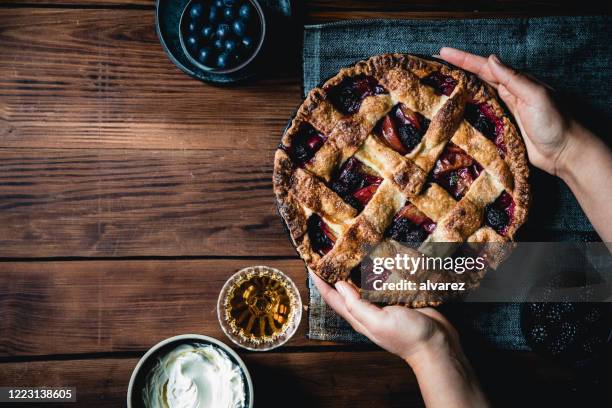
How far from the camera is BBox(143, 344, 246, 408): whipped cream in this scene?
1453 millimetres

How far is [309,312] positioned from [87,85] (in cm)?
93

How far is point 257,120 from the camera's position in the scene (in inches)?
64.2

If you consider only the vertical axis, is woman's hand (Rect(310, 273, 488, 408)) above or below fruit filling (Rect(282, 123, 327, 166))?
below

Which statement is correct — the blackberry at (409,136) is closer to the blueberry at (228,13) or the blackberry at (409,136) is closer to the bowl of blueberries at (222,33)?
the bowl of blueberries at (222,33)

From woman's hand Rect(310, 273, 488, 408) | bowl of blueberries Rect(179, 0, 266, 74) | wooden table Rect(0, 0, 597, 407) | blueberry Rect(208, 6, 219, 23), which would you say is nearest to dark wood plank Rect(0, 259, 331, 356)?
wooden table Rect(0, 0, 597, 407)

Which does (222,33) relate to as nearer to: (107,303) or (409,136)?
(409,136)

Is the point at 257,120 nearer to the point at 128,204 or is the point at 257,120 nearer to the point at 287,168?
the point at 287,168

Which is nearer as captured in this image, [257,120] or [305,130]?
[305,130]

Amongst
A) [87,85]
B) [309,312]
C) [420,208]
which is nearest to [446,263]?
[420,208]

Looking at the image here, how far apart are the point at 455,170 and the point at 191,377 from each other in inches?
34.9

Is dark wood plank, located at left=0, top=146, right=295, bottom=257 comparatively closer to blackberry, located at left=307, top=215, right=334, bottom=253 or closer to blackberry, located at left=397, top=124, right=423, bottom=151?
blackberry, located at left=307, top=215, right=334, bottom=253

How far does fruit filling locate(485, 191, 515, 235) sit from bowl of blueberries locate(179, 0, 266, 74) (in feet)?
2.50

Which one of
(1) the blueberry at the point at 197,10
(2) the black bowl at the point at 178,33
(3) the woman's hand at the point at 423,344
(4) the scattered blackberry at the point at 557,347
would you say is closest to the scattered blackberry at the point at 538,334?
(4) the scattered blackberry at the point at 557,347

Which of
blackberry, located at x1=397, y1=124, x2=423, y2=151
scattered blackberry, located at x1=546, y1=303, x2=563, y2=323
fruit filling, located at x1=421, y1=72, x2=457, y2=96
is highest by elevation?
fruit filling, located at x1=421, y1=72, x2=457, y2=96
